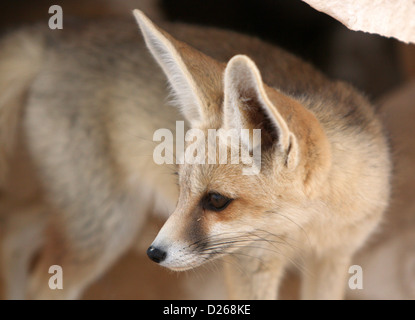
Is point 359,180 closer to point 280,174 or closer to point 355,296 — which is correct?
point 280,174

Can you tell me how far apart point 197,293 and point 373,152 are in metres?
1.84

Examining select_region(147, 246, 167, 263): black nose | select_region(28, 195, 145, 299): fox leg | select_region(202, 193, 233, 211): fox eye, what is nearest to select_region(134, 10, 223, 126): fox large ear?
select_region(202, 193, 233, 211): fox eye

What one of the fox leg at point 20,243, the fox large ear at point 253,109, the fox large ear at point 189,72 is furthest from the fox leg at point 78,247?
the fox large ear at point 253,109

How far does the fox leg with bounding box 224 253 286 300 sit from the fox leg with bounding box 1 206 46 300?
69.3 inches

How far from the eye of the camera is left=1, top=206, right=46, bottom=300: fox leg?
371 centimetres

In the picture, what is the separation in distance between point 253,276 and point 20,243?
2.01 metres

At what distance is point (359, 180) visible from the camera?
228cm

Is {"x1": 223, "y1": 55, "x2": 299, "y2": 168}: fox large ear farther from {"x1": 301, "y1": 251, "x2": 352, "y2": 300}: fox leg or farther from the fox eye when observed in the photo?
{"x1": 301, "y1": 251, "x2": 352, "y2": 300}: fox leg

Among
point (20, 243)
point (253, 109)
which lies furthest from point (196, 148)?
point (20, 243)

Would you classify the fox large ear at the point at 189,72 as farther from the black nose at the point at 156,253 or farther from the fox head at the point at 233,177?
the black nose at the point at 156,253

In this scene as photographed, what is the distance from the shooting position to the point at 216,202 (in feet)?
6.52

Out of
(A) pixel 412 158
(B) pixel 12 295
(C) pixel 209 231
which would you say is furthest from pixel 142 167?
(A) pixel 412 158

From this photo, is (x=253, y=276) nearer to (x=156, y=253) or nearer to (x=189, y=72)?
(x=156, y=253)

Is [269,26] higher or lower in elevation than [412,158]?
higher
